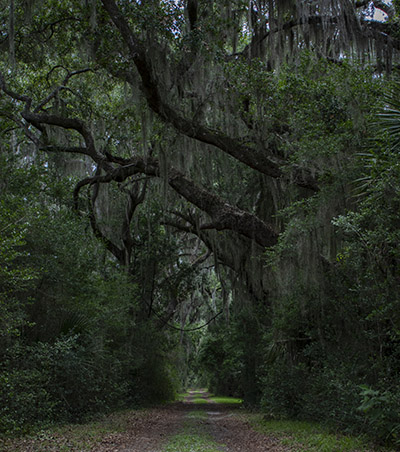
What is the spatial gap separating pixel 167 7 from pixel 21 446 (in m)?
8.04

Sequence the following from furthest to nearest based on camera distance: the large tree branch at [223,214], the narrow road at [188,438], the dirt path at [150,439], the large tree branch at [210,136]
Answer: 1. the large tree branch at [223,214]
2. the large tree branch at [210,136]
3. the narrow road at [188,438]
4. the dirt path at [150,439]

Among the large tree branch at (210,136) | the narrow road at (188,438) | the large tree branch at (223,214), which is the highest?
the large tree branch at (210,136)

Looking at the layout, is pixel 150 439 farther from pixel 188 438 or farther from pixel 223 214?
pixel 223 214

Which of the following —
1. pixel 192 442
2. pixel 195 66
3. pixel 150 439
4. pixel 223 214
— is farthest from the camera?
pixel 223 214

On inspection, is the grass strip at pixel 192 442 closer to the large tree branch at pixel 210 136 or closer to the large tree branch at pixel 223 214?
the large tree branch at pixel 223 214

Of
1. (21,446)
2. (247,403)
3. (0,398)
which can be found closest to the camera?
(21,446)

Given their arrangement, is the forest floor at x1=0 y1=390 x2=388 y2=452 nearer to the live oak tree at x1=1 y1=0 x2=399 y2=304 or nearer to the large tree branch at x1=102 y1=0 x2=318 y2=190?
the live oak tree at x1=1 y1=0 x2=399 y2=304

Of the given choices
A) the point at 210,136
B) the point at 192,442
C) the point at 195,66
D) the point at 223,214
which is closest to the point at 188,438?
the point at 192,442

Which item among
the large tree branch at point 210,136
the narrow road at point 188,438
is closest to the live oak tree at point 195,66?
the large tree branch at point 210,136

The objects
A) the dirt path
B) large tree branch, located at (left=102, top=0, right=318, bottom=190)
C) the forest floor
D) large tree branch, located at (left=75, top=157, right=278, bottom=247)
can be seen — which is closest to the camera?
the forest floor

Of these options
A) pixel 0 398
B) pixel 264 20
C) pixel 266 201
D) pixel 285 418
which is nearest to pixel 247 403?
pixel 285 418

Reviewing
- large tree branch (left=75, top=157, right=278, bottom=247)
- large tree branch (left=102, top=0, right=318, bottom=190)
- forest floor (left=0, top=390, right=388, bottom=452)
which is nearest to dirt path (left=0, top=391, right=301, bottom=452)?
forest floor (left=0, top=390, right=388, bottom=452)

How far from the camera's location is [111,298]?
11852 millimetres

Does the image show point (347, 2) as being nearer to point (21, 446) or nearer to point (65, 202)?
point (65, 202)
